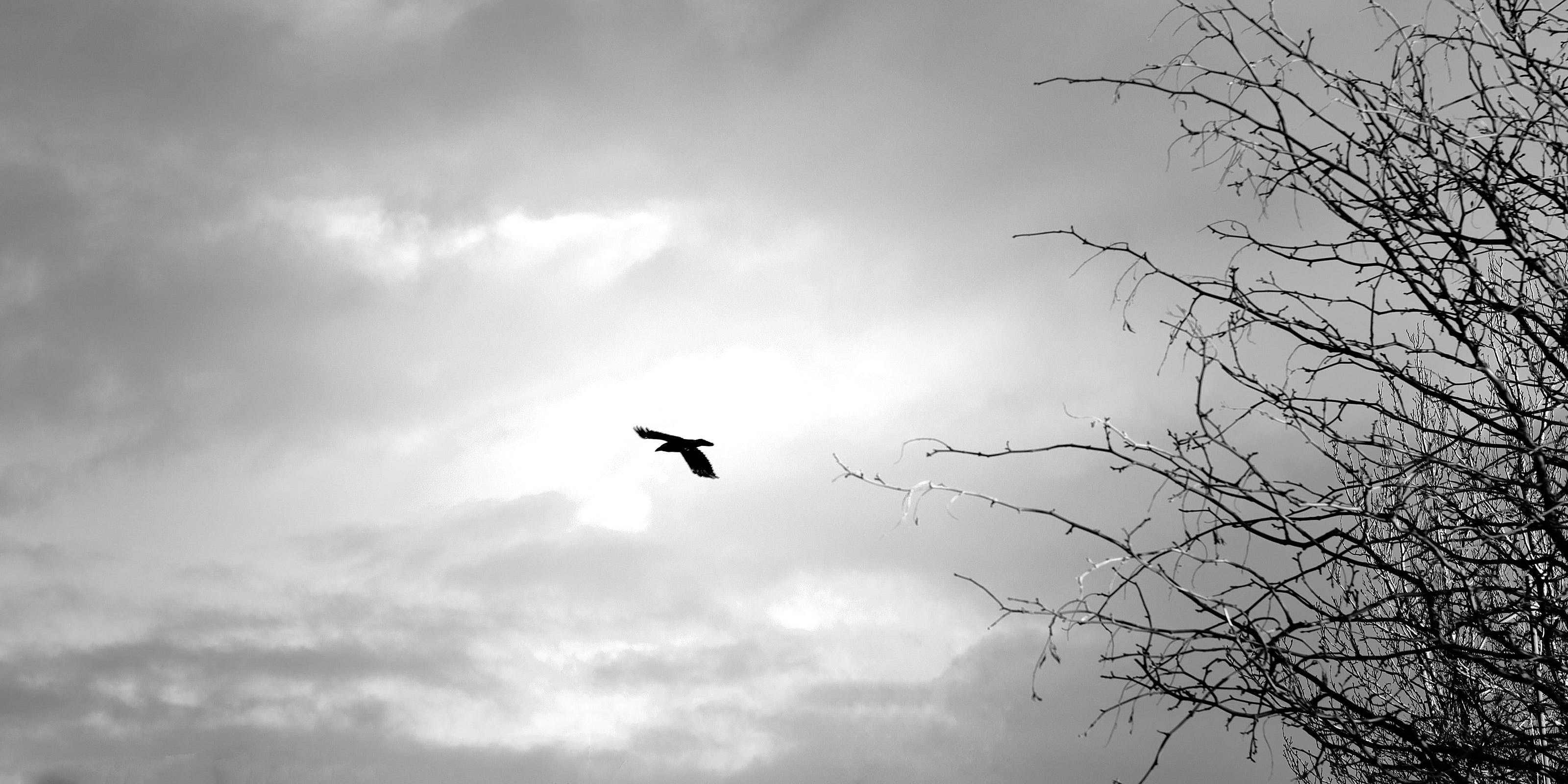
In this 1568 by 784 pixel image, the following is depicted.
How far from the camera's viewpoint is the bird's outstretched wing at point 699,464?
33.6 feet

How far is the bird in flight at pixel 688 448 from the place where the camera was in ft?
31.1

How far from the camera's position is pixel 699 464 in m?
10.4

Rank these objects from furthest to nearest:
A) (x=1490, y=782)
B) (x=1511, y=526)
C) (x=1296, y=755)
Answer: (x=1296, y=755) → (x=1490, y=782) → (x=1511, y=526)

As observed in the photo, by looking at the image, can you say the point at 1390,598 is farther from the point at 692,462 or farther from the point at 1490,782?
the point at 692,462

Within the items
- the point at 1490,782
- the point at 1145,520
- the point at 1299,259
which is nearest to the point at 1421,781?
the point at 1490,782

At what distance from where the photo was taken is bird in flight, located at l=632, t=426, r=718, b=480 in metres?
9.48

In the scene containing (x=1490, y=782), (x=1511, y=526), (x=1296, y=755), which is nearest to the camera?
(x=1511, y=526)

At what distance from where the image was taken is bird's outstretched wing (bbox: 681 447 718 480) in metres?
10.2

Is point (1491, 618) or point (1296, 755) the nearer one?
point (1491, 618)

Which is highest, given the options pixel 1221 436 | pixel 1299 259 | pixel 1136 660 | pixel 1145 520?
pixel 1299 259

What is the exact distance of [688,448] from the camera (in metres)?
10.1

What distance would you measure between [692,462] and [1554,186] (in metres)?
7.67

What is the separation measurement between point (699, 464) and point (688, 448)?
1.06 ft

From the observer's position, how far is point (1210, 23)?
3.62 metres
